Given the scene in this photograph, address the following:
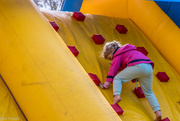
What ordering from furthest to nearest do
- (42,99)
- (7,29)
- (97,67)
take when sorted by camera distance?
1. (97,67)
2. (7,29)
3. (42,99)

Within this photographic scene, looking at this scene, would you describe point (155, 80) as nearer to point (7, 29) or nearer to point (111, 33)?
point (111, 33)

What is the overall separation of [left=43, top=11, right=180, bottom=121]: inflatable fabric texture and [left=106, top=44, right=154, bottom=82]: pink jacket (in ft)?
0.39

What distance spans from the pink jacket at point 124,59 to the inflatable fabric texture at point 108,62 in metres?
0.12

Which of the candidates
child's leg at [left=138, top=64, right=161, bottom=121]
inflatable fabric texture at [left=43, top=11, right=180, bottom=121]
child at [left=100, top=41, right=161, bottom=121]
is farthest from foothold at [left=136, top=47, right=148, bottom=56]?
child's leg at [left=138, top=64, right=161, bottom=121]

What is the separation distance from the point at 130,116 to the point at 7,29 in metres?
1.03

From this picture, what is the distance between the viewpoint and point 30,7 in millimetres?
1883

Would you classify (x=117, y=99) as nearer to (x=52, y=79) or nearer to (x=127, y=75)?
(x=127, y=75)

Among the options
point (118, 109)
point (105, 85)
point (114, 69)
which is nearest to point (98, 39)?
point (114, 69)

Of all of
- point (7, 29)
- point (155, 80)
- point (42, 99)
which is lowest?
point (155, 80)

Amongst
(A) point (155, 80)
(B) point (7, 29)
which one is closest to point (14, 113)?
(B) point (7, 29)

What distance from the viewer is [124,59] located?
2143 millimetres

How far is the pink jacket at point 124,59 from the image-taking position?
2.07 metres

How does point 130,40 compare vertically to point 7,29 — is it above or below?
below

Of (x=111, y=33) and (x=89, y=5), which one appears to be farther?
(x=89, y=5)
